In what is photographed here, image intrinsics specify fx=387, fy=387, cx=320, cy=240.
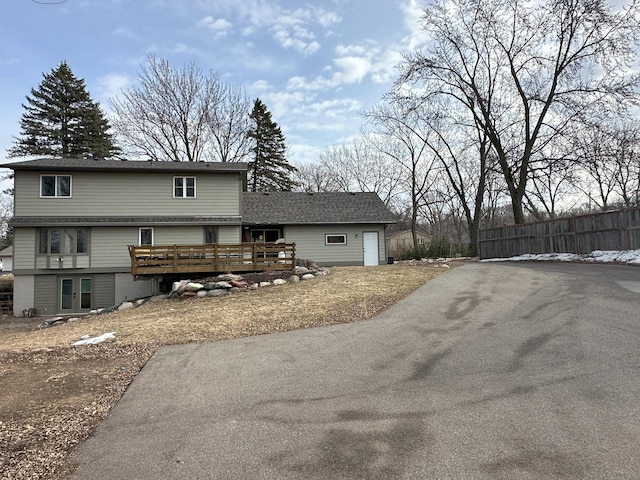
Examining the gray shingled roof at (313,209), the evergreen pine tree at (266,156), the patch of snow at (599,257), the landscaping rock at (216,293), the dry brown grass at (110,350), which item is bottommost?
the dry brown grass at (110,350)

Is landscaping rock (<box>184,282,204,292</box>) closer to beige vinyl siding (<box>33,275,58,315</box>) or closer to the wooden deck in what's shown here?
the wooden deck

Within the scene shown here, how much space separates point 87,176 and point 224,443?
1877 centimetres

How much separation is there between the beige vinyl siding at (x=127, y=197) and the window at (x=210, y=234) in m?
0.75

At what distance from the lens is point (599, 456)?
2789 mm

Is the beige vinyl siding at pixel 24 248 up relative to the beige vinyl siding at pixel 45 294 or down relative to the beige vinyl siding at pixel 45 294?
up

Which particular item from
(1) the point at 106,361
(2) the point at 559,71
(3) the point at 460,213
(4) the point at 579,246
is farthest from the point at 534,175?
(1) the point at 106,361

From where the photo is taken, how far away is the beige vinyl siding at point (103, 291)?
18203 millimetres

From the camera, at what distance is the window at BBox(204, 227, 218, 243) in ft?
63.0

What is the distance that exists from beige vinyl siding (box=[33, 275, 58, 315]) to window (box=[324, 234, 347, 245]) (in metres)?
13.5

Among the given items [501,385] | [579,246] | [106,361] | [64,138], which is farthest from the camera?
[64,138]

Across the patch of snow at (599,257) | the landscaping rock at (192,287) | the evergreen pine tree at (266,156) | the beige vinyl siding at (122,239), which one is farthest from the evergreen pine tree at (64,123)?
the patch of snow at (599,257)

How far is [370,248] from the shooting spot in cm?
2242

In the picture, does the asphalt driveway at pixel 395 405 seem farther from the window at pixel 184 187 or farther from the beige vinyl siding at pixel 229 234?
the window at pixel 184 187

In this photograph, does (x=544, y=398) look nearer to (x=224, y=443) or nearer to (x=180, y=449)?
(x=224, y=443)
